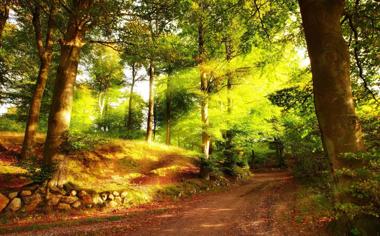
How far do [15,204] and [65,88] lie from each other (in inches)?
184

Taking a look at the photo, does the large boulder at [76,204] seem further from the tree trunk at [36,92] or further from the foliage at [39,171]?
the tree trunk at [36,92]

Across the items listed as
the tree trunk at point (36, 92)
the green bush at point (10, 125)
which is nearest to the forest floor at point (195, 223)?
the tree trunk at point (36, 92)

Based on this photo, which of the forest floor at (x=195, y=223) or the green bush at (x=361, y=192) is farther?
Answer: the forest floor at (x=195, y=223)

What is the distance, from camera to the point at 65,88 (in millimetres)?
12117

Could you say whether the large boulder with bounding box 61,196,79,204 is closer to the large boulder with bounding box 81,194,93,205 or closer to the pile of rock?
the pile of rock

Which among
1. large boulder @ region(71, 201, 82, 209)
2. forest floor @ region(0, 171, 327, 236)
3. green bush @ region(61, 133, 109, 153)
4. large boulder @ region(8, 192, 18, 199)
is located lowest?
forest floor @ region(0, 171, 327, 236)

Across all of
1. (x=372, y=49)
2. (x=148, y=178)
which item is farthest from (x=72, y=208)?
(x=372, y=49)

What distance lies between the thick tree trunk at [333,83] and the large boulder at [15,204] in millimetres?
10224

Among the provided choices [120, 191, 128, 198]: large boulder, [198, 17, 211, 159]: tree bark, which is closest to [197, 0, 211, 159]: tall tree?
[198, 17, 211, 159]: tree bark

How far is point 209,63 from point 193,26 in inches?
103

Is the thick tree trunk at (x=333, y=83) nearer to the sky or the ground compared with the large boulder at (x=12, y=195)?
nearer to the sky

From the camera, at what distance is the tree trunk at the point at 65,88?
11695 mm

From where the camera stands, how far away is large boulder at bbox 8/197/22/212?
33.9 ft

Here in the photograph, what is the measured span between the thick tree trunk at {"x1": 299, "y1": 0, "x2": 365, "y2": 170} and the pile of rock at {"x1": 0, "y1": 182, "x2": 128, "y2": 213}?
31.9 ft
